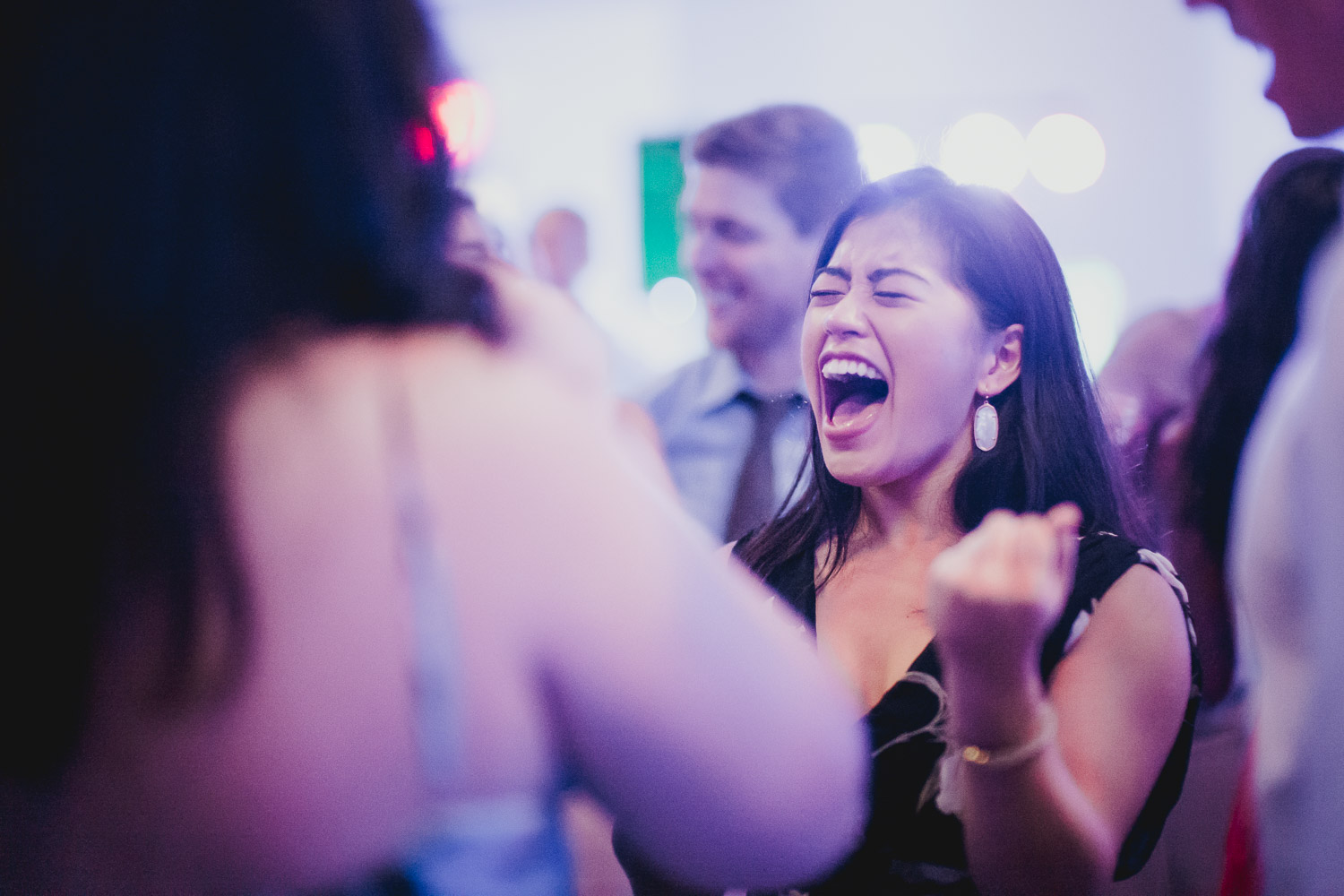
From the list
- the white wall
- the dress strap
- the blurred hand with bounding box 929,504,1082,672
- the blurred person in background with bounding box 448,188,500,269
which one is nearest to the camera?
the dress strap

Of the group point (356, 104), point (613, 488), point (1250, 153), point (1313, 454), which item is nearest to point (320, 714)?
point (613, 488)

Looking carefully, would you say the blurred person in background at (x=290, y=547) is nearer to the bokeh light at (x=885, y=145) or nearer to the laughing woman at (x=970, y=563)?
the laughing woman at (x=970, y=563)

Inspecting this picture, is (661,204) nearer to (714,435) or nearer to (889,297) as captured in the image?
(714,435)

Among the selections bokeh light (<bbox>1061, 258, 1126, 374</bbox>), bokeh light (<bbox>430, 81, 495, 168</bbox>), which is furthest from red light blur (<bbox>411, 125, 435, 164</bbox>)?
bokeh light (<bbox>1061, 258, 1126, 374</bbox>)

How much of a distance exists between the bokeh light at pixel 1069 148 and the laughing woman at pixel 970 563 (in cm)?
379

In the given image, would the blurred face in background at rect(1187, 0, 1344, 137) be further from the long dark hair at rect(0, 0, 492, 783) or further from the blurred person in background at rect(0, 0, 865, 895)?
the long dark hair at rect(0, 0, 492, 783)

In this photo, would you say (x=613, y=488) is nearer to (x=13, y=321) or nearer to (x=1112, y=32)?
(x=13, y=321)

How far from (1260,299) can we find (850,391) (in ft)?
1.96

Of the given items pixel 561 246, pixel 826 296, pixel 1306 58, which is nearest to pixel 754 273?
pixel 826 296

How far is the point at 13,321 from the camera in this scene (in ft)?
1.80

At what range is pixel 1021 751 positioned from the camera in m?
0.85

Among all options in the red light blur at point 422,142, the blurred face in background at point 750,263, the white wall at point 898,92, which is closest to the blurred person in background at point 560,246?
the white wall at point 898,92

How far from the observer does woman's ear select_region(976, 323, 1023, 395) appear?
52.1 inches

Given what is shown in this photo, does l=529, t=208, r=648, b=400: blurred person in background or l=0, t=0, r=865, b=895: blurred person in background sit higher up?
l=529, t=208, r=648, b=400: blurred person in background
